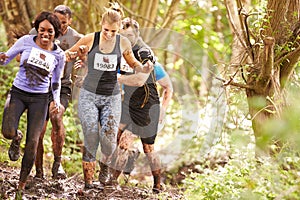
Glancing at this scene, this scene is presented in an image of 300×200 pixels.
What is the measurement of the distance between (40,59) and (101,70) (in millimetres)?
800

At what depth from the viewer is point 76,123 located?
10586 millimetres

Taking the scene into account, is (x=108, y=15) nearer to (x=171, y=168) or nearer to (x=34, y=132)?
(x=34, y=132)

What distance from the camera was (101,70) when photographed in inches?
233

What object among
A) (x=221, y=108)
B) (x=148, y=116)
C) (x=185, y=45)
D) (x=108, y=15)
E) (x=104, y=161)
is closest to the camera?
(x=108, y=15)

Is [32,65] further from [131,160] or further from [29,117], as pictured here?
[131,160]

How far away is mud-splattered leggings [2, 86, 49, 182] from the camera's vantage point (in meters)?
5.28

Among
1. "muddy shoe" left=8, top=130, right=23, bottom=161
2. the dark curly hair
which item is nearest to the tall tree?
the dark curly hair

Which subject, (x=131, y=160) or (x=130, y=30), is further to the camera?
(x=131, y=160)

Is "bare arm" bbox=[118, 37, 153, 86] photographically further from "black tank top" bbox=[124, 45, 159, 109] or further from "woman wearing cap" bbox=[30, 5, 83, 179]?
"woman wearing cap" bbox=[30, 5, 83, 179]

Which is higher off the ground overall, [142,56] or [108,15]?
[108,15]

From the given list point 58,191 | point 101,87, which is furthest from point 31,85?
point 58,191

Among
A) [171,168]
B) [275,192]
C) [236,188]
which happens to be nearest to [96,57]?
[236,188]

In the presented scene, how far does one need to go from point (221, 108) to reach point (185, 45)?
33.6 feet

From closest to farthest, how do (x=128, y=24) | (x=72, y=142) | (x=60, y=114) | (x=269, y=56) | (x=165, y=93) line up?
(x=269, y=56), (x=60, y=114), (x=128, y=24), (x=165, y=93), (x=72, y=142)
